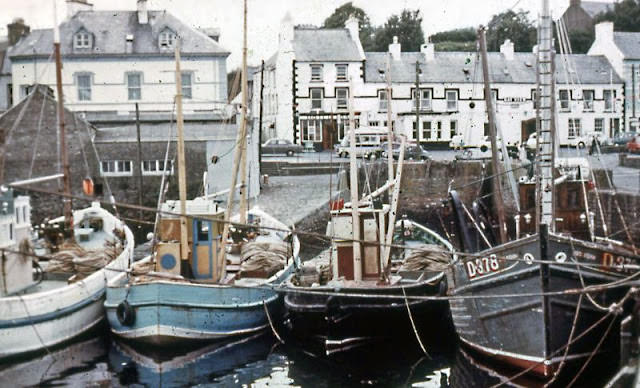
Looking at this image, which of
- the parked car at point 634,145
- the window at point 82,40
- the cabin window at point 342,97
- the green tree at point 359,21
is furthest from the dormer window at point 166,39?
the green tree at point 359,21

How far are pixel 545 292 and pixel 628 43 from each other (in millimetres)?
33404

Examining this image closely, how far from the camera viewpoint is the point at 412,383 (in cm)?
1422

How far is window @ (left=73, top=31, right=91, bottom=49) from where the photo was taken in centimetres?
3384

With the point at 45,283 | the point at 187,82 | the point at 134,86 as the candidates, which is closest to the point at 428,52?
the point at 187,82

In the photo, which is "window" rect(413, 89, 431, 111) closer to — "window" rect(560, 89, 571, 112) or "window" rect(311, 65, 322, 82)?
"window" rect(311, 65, 322, 82)

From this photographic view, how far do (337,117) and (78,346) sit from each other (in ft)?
95.1

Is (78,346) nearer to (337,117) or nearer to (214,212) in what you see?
(214,212)

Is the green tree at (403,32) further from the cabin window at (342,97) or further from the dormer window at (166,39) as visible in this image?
the dormer window at (166,39)

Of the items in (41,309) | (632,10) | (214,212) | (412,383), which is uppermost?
(632,10)

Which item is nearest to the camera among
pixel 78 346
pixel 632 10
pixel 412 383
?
pixel 412 383

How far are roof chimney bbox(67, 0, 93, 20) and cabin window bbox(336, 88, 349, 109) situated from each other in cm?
1394

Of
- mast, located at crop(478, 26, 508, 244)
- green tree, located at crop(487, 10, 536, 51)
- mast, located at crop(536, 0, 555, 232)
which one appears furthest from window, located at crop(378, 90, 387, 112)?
mast, located at crop(536, 0, 555, 232)

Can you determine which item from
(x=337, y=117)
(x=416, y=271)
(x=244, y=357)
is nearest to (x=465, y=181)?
(x=337, y=117)

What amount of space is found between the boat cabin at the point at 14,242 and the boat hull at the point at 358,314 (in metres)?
5.23
